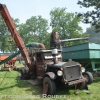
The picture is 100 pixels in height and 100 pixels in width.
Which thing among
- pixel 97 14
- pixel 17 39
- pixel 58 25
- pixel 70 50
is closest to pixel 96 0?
pixel 97 14

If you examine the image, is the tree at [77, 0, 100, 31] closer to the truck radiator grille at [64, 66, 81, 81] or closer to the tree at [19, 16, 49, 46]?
the truck radiator grille at [64, 66, 81, 81]

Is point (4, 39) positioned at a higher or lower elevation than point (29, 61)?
higher

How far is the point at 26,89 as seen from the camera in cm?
791

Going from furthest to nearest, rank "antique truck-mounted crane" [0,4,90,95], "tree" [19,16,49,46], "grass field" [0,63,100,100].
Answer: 1. "tree" [19,16,49,46]
2. "antique truck-mounted crane" [0,4,90,95]
3. "grass field" [0,63,100,100]

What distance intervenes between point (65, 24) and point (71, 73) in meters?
36.4

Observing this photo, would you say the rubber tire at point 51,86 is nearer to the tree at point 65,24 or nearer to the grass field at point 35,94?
the grass field at point 35,94

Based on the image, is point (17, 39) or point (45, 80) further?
point (17, 39)

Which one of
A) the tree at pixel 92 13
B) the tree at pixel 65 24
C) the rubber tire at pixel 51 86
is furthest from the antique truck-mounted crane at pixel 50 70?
the tree at pixel 65 24

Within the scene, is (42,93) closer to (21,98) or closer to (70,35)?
(21,98)

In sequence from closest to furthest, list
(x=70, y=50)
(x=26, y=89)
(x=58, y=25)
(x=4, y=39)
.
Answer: (x=26, y=89) < (x=70, y=50) < (x=58, y=25) < (x=4, y=39)

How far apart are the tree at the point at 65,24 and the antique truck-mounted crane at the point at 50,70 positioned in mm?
30646

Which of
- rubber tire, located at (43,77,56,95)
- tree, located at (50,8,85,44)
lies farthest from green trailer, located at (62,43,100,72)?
tree, located at (50,8,85,44)

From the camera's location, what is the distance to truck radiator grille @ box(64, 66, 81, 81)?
7012 mm

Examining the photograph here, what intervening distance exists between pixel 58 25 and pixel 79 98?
37.8 meters
